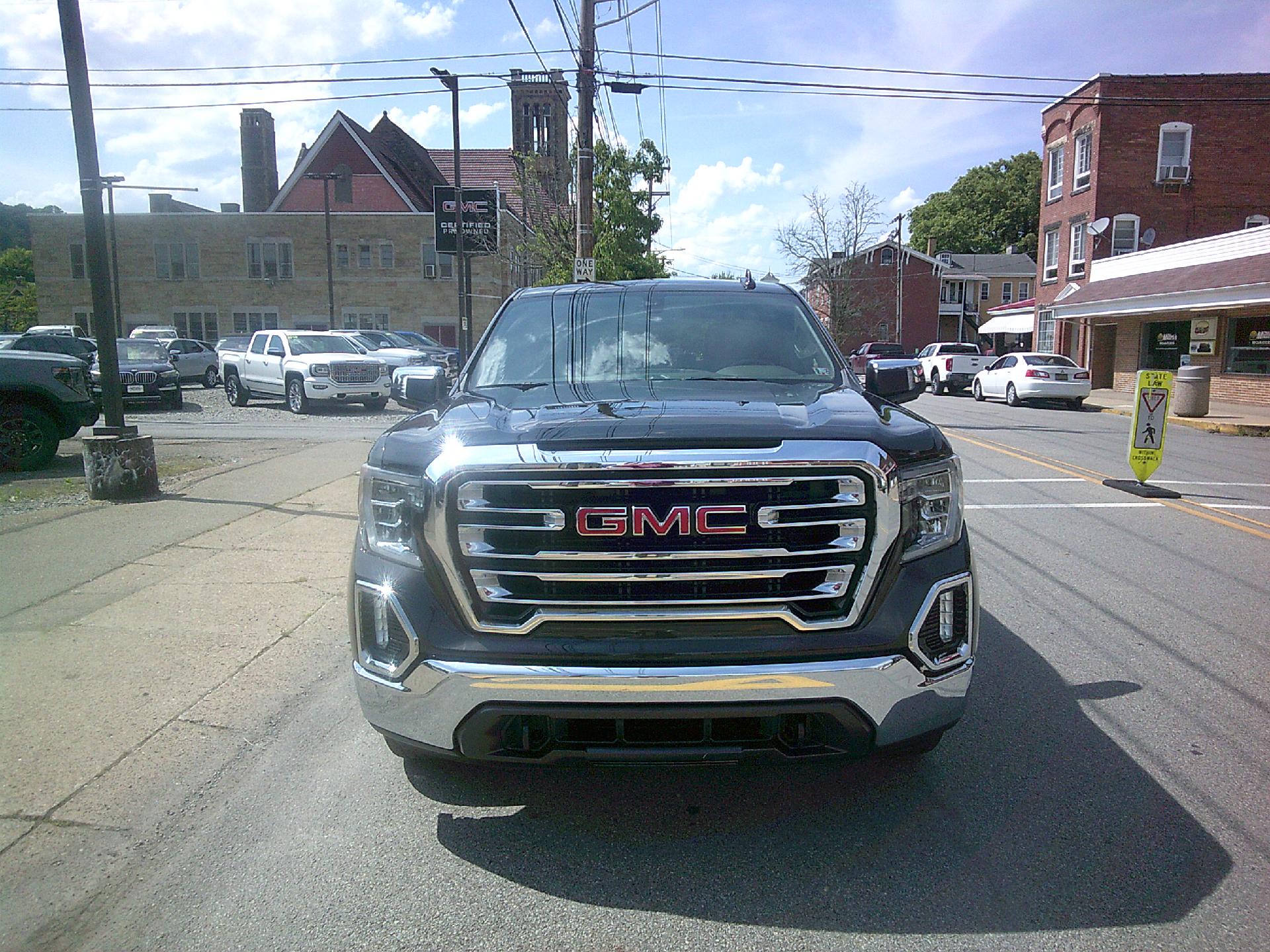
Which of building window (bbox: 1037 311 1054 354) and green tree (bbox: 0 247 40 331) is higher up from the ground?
green tree (bbox: 0 247 40 331)

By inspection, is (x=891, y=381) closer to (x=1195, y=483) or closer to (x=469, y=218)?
(x=1195, y=483)

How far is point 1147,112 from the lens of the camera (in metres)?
31.6

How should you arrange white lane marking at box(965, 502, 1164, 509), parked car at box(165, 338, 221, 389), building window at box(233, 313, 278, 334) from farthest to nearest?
1. building window at box(233, 313, 278, 334)
2. parked car at box(165, 338, 221, 389)
3. white lane marking at box(965, 502, 1164, 509)

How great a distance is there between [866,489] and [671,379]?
1431 mm

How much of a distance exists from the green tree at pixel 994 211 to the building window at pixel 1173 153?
1926 inches

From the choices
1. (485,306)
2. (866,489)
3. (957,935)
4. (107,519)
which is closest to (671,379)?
(866,489)

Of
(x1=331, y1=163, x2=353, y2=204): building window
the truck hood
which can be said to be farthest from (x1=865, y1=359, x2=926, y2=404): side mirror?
(x1=331, y1=163, x2=353, y2=204): building window

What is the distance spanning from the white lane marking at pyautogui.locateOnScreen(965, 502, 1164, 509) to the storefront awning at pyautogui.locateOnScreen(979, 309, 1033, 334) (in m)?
33.9

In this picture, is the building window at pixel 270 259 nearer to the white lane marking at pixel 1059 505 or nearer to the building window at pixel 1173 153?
the building window at pixel 1173 153

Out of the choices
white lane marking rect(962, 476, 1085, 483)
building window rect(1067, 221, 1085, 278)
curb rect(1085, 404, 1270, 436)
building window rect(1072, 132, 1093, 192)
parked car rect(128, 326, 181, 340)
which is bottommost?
curb rect(1085, 404, 1270, 436)

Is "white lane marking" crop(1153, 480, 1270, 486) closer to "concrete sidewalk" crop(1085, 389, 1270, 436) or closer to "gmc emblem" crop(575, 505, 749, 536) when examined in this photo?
"concrete sidewalk" crop(1085, 389, 1270, 436)

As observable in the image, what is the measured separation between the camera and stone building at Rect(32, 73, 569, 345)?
48.7 metres

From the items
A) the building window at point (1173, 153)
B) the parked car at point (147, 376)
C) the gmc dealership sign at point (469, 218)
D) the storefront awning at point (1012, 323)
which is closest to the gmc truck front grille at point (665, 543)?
the parked car at point (147, 376)

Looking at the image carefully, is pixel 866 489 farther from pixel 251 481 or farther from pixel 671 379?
pixel 251 481
